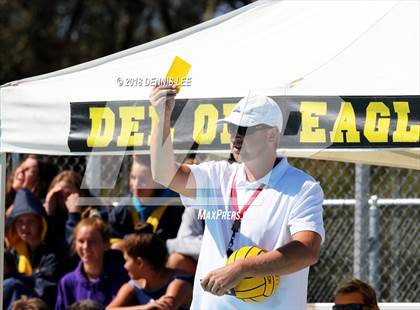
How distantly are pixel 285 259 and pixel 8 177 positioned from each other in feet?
A: 14.0

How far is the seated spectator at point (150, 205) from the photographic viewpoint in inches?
289

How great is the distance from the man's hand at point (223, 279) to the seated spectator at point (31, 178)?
3579 millimetres

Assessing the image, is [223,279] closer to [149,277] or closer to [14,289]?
[149,277]

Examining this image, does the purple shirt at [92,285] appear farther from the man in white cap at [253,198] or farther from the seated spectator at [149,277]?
the man in white cap at [253,198]

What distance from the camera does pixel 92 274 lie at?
286 inches

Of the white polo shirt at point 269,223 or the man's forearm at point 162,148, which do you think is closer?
the white polo shirt at point 269,223

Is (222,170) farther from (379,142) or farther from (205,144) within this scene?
(379,142)

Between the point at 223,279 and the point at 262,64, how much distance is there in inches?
49.9

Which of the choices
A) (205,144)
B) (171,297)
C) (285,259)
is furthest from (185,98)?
(171,297)

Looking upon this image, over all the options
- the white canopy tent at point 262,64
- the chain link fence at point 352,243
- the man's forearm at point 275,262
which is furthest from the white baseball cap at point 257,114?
the chain link fence at point 352,243

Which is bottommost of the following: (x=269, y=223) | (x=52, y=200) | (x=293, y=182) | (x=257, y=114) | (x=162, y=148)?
(x=269, y=223)

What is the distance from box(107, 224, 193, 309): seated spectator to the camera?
271 inches

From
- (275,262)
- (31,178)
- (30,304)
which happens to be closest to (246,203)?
(275,262)

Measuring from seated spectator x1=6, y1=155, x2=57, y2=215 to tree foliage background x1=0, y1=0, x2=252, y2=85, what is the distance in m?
14.1
